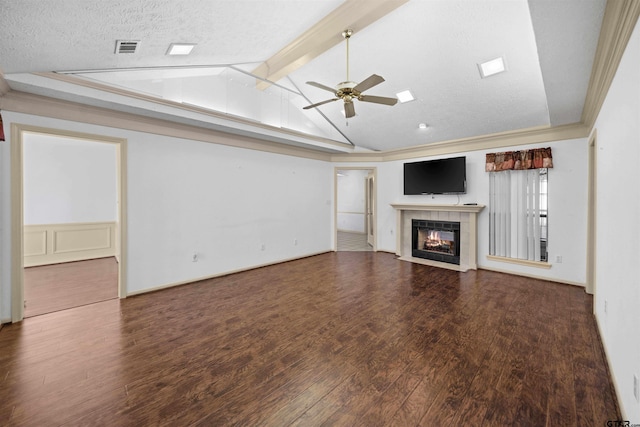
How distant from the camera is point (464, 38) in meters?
2.95

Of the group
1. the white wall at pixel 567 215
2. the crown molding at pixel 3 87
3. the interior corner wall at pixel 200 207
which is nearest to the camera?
the crown molding at pixel 3 87

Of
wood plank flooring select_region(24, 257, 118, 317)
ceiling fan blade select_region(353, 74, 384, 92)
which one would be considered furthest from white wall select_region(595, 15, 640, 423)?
wood plank flooring select_region(24, 257, 118, 317)

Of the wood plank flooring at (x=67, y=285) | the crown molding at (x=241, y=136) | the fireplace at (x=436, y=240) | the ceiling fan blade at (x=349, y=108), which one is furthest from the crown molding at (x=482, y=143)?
the wood plank flooring at (x=67, y=285)

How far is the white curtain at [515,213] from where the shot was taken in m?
4.44

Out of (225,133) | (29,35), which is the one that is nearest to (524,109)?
(225,133)

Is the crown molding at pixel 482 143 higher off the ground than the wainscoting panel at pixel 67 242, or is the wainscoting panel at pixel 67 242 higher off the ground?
the crown molding at pixel 482 143

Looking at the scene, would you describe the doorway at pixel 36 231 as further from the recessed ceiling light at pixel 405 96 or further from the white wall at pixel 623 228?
the white wall at pixel 623 228

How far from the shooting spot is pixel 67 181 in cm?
564

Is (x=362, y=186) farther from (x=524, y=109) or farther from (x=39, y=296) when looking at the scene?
(x=39, y=296)

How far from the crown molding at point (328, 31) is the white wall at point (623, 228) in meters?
1.85

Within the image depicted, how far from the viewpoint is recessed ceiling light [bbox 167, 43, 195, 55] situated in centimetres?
240

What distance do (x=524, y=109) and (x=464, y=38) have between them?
182 centimetres

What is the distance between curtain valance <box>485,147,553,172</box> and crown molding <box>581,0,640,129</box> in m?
1.64

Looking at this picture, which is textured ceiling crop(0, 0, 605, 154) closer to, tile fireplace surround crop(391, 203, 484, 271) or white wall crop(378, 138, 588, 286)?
white wall crop(378, 138, 588, 286)
